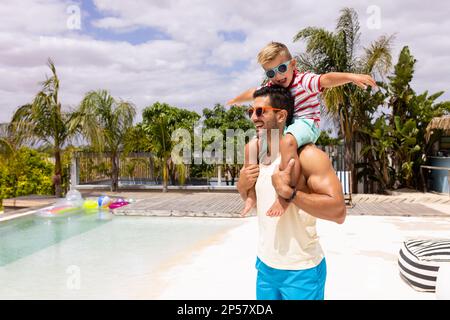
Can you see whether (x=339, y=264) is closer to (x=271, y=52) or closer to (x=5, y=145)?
(x=271, y=52)

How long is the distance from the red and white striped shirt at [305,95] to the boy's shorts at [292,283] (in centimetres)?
76

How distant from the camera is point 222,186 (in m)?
17.2

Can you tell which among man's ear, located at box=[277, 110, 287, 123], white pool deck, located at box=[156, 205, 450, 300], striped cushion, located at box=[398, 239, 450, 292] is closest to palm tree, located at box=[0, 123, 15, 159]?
white pool deck, located at box=[156, 205, 450, 300]

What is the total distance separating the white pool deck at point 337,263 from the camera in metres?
5.32

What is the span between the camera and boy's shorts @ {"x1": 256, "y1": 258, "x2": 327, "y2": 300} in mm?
2102

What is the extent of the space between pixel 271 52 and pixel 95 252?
7340mm

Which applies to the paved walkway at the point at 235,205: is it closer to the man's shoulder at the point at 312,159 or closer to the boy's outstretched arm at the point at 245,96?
the boy's outstretched arm at the point at 245,96

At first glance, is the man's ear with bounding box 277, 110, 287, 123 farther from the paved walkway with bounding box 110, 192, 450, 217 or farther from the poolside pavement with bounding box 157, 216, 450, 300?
the paved walkway with bounding box 110, 192, 450, 217

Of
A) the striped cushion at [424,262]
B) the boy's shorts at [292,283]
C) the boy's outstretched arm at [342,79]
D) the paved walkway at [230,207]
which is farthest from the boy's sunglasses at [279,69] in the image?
the paved walkway at [230,207]

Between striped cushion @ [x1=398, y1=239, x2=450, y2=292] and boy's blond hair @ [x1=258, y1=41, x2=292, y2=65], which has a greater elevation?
boy's blond hair @ [x1=258, y1=41, x2=292, y2=65]

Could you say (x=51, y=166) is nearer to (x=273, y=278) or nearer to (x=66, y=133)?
(x=66, y=133)

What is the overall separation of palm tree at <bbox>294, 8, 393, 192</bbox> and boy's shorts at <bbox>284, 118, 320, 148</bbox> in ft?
42.0
